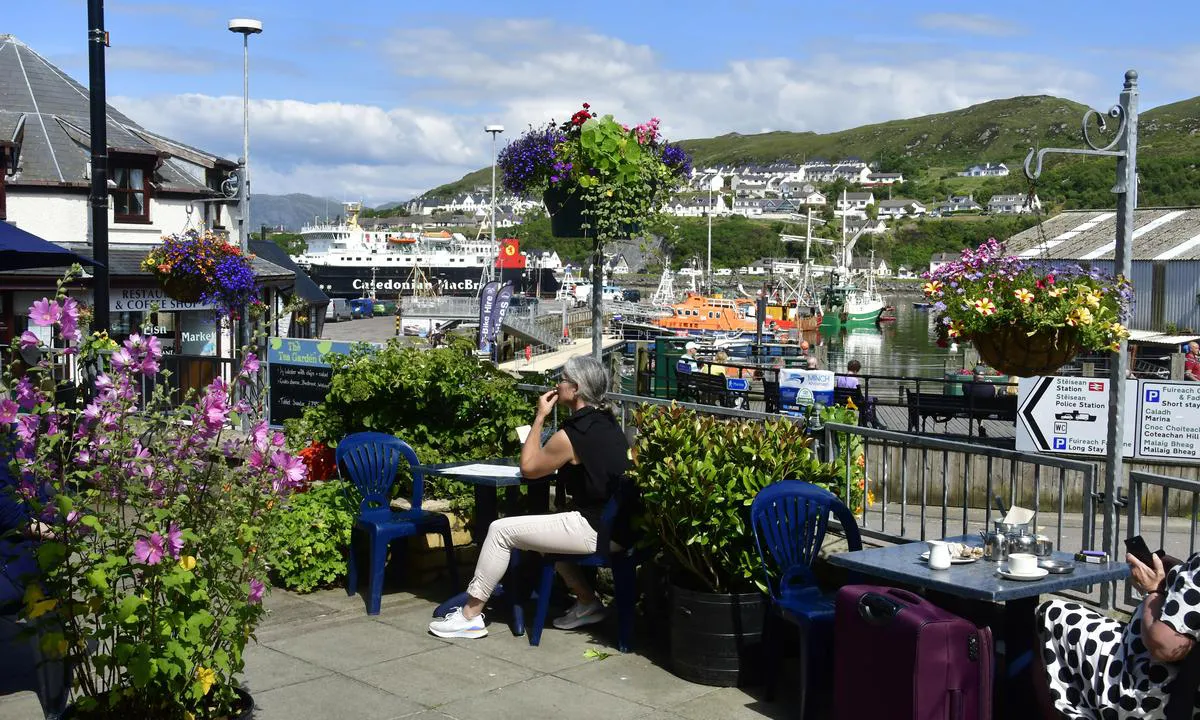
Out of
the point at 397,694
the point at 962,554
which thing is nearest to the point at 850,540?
the point at 962,554

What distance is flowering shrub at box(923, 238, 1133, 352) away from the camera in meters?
6.01

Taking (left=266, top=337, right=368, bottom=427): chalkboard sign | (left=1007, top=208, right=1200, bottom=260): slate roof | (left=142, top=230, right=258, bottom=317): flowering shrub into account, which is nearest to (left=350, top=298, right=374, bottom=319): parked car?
(left=1007, top=208, right=1200, bottom=260): slate roof

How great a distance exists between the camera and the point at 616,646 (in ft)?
21.5

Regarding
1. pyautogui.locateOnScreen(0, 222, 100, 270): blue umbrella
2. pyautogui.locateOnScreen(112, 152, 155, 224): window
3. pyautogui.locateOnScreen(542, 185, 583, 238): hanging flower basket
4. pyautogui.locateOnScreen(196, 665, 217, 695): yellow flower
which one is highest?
pyautogui.locateOnScreen(112, 152, 155, 224): window

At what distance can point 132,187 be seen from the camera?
25.5 meters

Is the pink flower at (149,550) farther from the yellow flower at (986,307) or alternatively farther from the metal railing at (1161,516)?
the yellow flower at (986,307)

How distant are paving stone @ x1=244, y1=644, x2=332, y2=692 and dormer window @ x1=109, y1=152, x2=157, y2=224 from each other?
69.3 ft

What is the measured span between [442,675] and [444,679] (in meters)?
0.06

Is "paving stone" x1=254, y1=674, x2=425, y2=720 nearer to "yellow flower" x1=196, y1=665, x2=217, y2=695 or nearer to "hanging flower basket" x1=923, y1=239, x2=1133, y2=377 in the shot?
"yellow flower" x1=196, y1=665, x2=217, y2=695

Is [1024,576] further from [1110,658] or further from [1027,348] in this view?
[1027,348]

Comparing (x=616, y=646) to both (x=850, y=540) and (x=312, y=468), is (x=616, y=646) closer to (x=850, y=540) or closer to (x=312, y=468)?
(x=850, y=540)

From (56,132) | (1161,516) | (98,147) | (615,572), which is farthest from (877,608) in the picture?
(56,132)

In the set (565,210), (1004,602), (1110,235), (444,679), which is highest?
(1110,235)

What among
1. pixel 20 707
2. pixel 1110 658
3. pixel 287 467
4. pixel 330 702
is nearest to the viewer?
pixel 287 467
